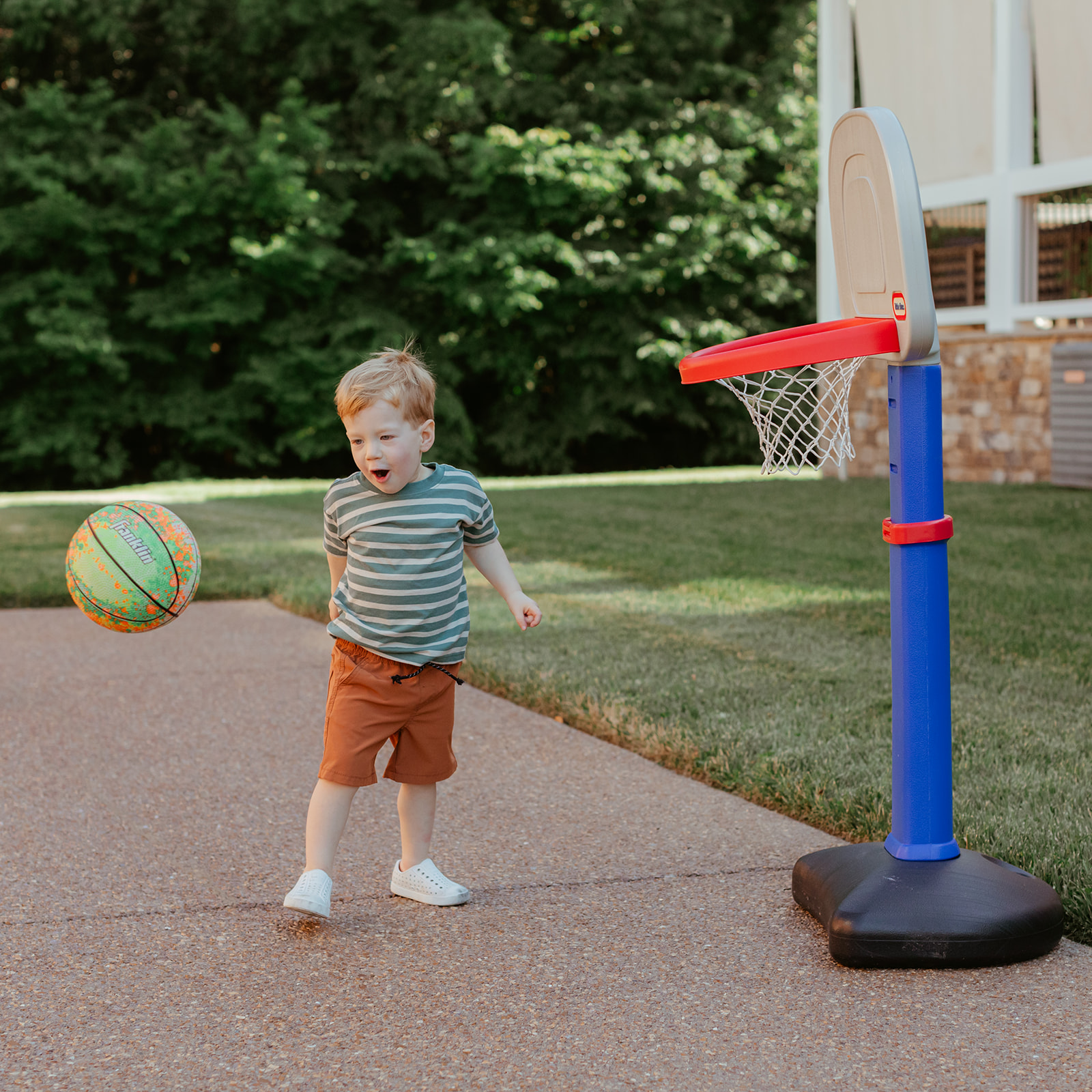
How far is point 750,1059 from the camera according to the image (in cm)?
251

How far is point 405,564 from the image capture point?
330 centimetres

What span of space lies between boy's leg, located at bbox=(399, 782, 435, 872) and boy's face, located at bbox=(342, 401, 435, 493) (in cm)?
80

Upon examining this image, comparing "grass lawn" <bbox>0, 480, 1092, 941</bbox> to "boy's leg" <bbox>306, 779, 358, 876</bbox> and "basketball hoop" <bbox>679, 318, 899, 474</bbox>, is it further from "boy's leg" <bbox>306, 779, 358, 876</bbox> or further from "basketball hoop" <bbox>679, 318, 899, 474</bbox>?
"boy's leg" <bbox>306, 779, 358, 876</bbox>

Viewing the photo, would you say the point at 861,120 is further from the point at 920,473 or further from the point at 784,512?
the point at 784,512

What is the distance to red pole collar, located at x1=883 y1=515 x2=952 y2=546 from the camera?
10.3ft

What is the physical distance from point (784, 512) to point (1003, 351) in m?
3.69

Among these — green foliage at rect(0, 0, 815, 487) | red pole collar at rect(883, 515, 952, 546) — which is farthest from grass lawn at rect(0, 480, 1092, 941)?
green foliage at rect(0, 0, 815, 487)

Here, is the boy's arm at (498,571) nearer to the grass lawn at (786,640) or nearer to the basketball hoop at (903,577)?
the basketball hoop at (903,577)

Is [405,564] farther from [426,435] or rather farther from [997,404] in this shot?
[997,404]

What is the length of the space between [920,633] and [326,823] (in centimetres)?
149

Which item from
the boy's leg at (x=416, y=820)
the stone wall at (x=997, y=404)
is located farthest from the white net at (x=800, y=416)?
the stone wall at (x=997, y=404)

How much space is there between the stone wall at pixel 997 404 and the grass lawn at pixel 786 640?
137 centimetres

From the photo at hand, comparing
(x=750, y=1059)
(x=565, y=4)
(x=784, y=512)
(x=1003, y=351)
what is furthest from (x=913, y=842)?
(x=565, y=4)

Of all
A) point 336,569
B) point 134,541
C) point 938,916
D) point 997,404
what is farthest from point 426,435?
point 997,404
